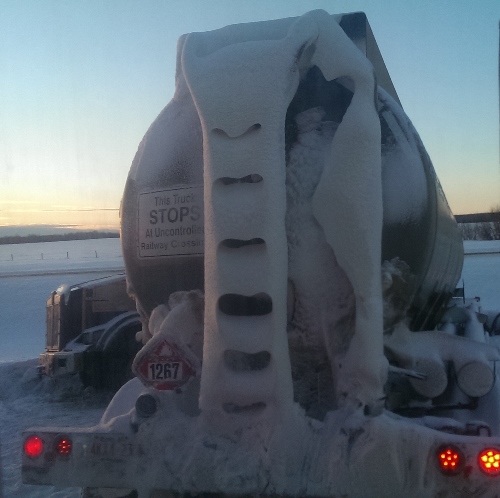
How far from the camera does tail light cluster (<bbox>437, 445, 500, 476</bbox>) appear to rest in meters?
2.62

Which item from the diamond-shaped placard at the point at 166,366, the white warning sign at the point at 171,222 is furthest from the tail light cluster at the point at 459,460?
the white warning sign at the point at 171,222

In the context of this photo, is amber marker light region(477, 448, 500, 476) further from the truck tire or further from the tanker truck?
the truck tire

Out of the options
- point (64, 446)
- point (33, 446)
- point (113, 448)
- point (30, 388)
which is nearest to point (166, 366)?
point (113, 448)

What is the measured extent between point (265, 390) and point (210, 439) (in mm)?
334

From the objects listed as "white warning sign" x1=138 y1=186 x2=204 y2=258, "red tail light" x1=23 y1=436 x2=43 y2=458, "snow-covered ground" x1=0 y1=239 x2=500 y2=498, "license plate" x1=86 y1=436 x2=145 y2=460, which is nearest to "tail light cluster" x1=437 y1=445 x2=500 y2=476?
"license plate" x1=86 y1=436 x2=145 y2=460

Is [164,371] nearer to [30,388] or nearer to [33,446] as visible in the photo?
[33,446]

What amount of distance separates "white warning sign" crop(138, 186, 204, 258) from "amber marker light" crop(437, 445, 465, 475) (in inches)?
57.3

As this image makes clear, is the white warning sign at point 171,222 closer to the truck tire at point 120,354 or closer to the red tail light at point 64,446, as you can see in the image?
the red tail light at point 64,446

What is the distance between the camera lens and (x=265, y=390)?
9.44 feet

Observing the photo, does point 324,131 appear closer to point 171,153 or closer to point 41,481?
point 171,153

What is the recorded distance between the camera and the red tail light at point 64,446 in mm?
3113

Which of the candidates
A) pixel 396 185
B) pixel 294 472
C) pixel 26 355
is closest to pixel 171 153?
pixel 396 185

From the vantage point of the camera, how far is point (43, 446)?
3150 mm

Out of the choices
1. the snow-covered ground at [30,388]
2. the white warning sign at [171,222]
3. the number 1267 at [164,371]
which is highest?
the white warning sign at [171,222]
